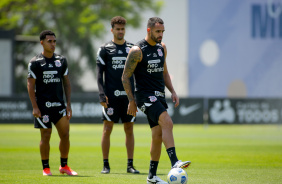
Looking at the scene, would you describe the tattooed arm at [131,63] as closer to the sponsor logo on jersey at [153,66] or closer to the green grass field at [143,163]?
the sponsor logo on jersey at [153,66]

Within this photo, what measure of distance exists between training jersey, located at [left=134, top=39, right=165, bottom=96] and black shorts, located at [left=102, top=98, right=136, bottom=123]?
6.05 feet

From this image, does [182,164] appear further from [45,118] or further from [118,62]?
[118,62]

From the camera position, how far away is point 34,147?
15945 millimetres

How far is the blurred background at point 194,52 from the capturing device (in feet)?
87.3

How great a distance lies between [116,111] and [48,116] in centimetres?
133

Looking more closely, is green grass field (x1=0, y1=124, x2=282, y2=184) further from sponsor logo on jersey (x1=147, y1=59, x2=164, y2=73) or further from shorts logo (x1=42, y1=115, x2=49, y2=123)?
sponsor logo on jersey (x1=147, y1=59, x2=164, y2=73)

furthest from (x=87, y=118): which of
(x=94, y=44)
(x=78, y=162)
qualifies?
(x=94, y=44)

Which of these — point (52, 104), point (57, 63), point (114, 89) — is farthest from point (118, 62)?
point (52, 104)

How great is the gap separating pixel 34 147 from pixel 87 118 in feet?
34.3

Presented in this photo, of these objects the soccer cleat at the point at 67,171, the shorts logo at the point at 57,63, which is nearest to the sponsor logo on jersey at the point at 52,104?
the shorts logo at the point at 57,63

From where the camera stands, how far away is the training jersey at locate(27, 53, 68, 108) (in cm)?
945

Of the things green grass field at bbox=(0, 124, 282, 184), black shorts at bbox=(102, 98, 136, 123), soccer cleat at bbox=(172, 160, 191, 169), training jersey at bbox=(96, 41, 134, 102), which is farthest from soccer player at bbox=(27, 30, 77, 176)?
soccer cleat at bbox=(172, 160, 191, 169)

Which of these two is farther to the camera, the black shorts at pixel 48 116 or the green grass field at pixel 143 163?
the black shorts at pixel 48 116

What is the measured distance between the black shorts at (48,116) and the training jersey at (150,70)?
1.90m
